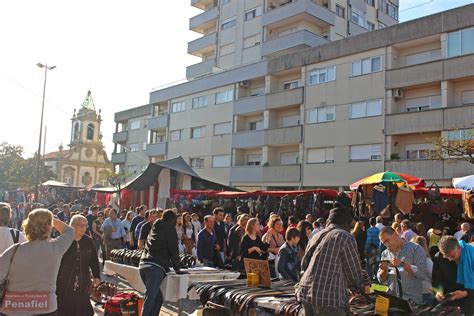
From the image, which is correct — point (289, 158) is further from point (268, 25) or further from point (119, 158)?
Answer: point (119, 158)

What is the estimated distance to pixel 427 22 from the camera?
25859 mm

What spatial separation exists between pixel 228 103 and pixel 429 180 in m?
17.6

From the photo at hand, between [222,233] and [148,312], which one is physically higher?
[222,233]

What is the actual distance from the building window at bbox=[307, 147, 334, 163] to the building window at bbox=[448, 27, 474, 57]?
877 centimetres

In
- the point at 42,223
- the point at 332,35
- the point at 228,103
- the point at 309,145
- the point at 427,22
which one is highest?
the point at 332,35

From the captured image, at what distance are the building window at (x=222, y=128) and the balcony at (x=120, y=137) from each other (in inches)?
725

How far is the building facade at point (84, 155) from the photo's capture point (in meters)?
79.7

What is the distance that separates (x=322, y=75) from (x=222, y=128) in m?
10.6

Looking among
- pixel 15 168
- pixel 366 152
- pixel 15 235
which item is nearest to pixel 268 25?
pixel 366 152

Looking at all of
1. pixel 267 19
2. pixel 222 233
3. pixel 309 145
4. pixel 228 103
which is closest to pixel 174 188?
pixel 222 233

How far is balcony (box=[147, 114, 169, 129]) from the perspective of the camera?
44.8 m

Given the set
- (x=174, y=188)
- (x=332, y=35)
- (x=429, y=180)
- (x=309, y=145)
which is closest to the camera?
(x=174, y=188)

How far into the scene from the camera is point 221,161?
38.4 m

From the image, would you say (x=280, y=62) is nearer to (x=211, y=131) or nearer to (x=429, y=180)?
(x=211, y=131)
